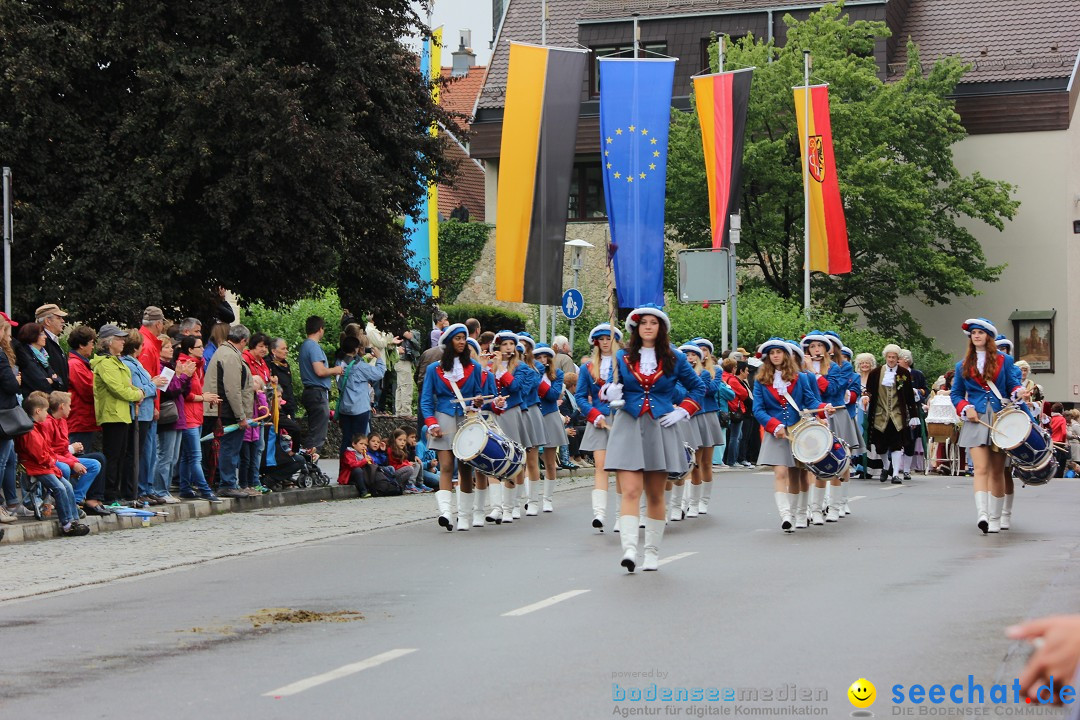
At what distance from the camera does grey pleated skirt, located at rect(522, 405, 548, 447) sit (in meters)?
18.1

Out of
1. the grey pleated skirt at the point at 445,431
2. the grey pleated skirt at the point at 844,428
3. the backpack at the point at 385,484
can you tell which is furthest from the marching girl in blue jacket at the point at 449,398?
the backpack at the point at 385,484

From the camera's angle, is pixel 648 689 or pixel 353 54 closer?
pixel 648 689

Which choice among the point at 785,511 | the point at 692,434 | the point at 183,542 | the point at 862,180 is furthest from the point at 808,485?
the point at 862,180

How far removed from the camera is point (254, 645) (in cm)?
910

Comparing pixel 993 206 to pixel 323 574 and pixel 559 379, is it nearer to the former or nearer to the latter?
pixel 559 379

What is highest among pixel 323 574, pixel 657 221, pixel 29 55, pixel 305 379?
pixel 29 55

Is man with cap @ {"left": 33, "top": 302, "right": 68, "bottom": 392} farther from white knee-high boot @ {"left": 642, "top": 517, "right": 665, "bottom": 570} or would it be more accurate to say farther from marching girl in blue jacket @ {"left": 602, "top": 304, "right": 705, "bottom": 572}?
white knee-high boot @ {"left": 642, "top": 517, "right": 665, "bottom": 570}

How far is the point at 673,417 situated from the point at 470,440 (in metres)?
3.89

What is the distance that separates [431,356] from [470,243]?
32687 millimetres

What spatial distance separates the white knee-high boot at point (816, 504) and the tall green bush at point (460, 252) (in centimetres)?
3782

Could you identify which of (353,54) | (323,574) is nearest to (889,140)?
(353,54)

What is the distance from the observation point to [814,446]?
16.1 metres

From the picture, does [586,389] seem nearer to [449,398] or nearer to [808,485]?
[449,398]

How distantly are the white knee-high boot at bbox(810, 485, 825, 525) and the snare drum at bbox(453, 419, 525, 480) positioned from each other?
3308 mm
